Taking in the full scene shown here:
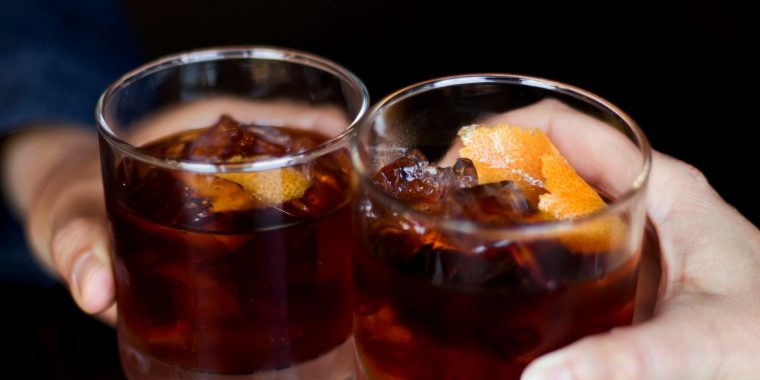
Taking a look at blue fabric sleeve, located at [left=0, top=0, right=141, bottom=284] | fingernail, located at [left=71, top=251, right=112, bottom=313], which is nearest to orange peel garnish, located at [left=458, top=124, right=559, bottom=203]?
fingernail, located at [left=71, top=251, right=112, bottom=313]

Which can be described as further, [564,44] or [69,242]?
[564,44]

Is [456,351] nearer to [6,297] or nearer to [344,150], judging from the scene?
[344,150]

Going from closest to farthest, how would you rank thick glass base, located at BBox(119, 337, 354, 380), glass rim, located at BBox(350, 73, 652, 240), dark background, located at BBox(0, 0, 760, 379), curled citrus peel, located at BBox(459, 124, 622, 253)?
glass rim, located at BBox(350, 73, 652, 240) → curled citrus peel, located at BBox(459, 124, 622, 253) → thick glass base, located at BBox(119, 337, 354, 380) → dark background, located at BBox(0, 0, 760, 379)

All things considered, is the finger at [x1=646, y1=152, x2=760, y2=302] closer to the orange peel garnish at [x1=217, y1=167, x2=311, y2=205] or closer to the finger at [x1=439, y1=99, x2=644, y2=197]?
the finger at [x1=439, y1=99, x2=644, y2=197]

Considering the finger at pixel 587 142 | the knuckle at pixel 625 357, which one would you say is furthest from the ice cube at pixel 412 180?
the knuckle at pixel 625 357

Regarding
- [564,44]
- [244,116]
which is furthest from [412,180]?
[564,44]

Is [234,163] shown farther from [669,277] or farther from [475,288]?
[669,277]
